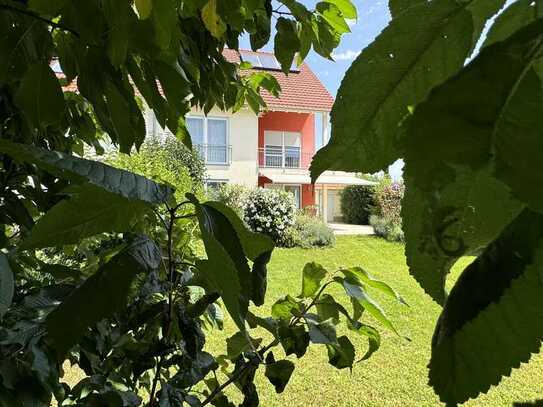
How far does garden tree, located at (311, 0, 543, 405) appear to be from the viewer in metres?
0.16

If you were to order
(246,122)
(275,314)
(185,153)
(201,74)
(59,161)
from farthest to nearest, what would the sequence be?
(246,122)
(185,153)
(201,74)
(275,314)
(59,161)

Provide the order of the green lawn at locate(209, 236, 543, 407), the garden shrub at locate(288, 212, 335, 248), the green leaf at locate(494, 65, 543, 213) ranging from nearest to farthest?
the green leaf at locate(494, 65, 543, 213)
the green lawn at locate(209, 236, 543, 407)
the garden shrub at locate(288, 212, 335, 248)

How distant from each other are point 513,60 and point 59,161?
16.2 inches

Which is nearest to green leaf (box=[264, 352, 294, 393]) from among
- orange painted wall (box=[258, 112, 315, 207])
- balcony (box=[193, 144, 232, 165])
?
balcony (box=[193, 144, 232, 165])

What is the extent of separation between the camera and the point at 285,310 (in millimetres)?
1165

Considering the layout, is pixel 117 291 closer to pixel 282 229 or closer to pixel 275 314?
pixel 275 314

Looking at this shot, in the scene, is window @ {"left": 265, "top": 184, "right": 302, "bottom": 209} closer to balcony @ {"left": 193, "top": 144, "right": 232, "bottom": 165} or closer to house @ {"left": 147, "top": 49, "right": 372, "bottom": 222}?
house @ {"left": 147, "top": 49, "right": 372, "bottom": 222}

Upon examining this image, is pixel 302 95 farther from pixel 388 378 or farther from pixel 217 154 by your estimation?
pixel 388 378

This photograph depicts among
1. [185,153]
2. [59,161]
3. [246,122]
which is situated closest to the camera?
[59,161]

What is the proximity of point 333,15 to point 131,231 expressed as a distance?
41.8 inches

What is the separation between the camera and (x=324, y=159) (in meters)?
0.33

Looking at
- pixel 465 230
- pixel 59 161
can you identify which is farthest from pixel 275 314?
pixel 465 230

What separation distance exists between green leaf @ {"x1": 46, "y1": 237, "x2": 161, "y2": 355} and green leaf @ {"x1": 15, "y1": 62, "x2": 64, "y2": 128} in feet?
1.27

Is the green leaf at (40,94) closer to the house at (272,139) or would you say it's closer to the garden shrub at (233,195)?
the garden shrub at (233,195)
